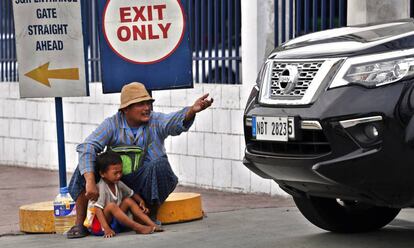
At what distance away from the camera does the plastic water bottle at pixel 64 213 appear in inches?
344

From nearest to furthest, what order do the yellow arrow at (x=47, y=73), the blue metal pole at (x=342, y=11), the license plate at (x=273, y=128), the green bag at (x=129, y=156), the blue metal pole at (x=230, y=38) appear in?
1. the license plate at (x=273, y=128)
2. the green bag at (x=129, y=156)
3. the yellow arrow at (x=47, y=73)
4. the blue metal pole at (x=342, y=11)
5. the blue metal pole at (x=230, y=38)

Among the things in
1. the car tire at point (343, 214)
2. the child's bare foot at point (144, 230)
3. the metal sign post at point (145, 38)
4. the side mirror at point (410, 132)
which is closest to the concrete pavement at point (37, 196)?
the child's bare foot at point (144, 230)

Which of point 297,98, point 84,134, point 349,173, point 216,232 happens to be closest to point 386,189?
point 349,173

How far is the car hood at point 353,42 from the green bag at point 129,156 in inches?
67.3

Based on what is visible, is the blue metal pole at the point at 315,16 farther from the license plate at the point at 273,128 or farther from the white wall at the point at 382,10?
the license plate at the point at 273,128

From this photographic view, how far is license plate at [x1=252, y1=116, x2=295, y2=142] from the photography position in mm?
6512

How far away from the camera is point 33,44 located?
914 cm

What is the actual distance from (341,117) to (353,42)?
0.57 metres

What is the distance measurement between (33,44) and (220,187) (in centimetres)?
296

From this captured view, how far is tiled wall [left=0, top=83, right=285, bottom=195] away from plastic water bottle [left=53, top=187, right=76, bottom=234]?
2460 millimetres

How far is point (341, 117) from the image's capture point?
624 centimetres

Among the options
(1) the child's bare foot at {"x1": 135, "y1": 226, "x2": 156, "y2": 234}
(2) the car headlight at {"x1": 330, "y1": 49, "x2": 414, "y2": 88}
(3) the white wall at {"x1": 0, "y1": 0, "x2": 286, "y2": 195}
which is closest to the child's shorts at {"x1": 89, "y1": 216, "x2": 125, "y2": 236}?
(1) the child's bare foot at {"x1": 135, "y1": 226, "x2": 156, "y2": 234}

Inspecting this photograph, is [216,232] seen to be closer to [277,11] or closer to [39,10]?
[39,10]

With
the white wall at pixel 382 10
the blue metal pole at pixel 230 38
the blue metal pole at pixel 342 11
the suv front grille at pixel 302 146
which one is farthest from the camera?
the blue metal pole at pixel 230 38
